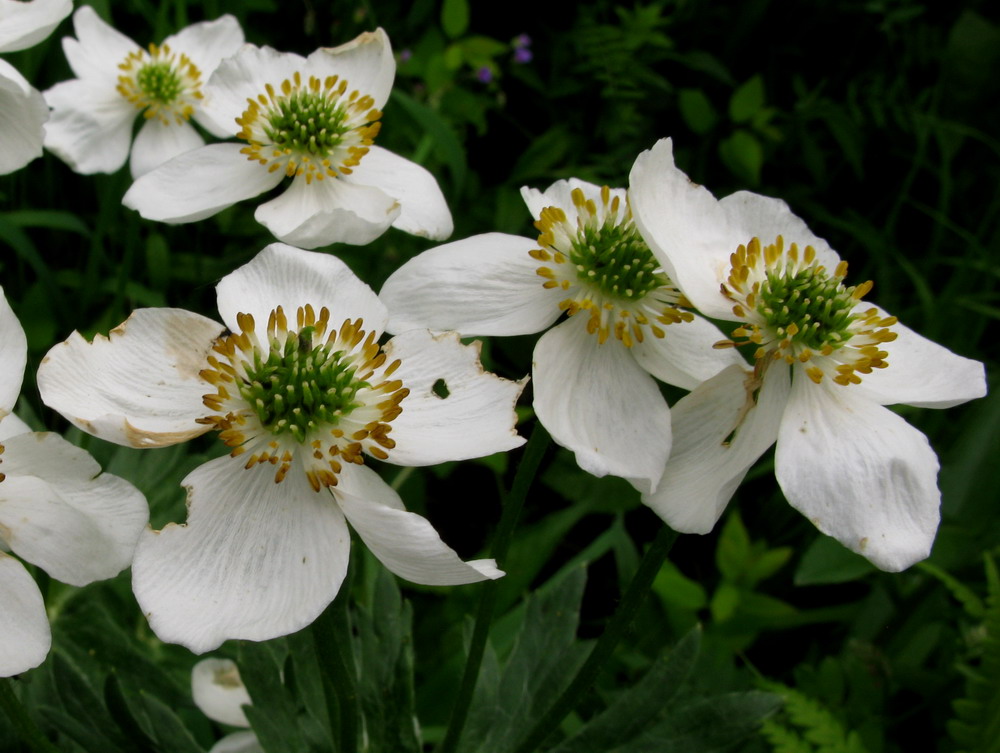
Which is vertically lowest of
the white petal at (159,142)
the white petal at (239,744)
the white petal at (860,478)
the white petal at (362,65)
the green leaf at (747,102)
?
the white petal at (239,744)

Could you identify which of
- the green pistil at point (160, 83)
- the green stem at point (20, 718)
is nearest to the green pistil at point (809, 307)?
the green stem at point (20, 718)

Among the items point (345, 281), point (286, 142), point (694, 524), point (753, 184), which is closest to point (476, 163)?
point (753, 184)

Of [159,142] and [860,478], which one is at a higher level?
[860,478]

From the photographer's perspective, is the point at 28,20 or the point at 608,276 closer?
the point at 608,276

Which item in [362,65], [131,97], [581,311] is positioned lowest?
[131,97]

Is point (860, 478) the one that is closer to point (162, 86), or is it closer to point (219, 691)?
point (219, 691)

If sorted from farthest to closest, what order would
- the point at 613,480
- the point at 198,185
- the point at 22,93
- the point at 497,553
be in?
the point at 613,480, the point at 198,185, the point at 22,93, the point at 497,553

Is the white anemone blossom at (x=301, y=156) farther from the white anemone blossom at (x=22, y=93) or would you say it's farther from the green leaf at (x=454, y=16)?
the green leaf at (x=454, y=16)

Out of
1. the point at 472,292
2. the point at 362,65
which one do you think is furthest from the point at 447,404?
the point at 362,65
